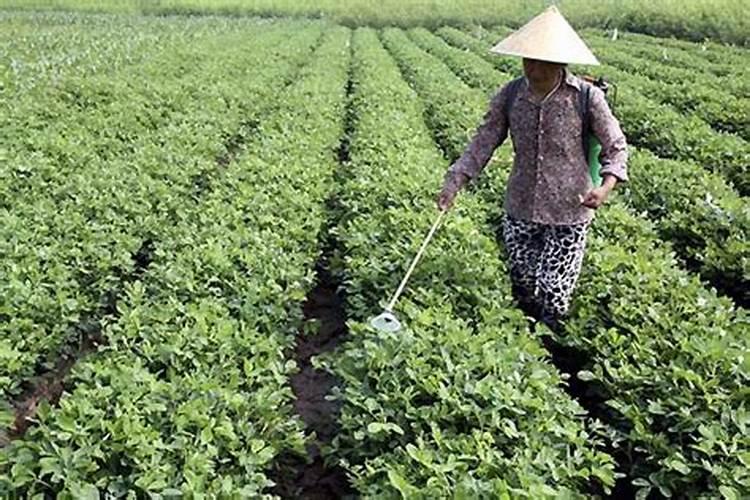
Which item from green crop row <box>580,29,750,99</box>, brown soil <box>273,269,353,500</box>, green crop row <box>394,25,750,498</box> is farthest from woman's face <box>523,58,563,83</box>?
green crop row <box>580,29,750,99</box>

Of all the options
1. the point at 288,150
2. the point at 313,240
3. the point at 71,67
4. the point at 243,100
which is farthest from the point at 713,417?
the point at 71,67

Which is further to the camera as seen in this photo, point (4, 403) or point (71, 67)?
point (71, 67)

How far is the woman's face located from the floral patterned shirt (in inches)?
4.1

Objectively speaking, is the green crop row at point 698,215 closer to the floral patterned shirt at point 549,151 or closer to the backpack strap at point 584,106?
the floral patterned shirt at point 549,151

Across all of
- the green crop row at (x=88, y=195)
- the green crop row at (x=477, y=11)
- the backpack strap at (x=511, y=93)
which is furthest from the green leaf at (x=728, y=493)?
the green crop row at (x=477, y=11)

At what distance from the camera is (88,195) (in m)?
6.84

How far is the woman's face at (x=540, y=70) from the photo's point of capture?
4836mm

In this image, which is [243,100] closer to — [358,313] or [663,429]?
[358,313]

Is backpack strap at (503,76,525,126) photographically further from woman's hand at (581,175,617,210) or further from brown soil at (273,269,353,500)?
brown soil at (273,269,353,500)

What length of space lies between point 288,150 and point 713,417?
6.26 m

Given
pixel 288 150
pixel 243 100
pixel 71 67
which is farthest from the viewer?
pixel 71 67

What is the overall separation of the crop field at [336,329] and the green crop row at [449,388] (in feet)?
0.05

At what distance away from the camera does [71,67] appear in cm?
1878

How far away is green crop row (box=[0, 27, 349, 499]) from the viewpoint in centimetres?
325
